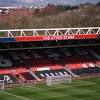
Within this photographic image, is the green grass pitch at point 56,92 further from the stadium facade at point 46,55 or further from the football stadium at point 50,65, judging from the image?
the stadium facade at point 46,55

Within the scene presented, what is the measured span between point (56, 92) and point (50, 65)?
585 inches

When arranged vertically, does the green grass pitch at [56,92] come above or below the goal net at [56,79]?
below

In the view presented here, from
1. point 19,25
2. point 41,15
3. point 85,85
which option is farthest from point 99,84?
point 41,15

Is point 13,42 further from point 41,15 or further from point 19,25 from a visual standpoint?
point 41,15

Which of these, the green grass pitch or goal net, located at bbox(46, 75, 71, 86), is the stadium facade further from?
the green grass pitch

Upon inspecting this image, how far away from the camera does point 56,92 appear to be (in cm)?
4288

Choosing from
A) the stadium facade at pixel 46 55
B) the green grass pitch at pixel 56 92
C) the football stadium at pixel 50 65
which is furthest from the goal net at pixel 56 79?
the stadium facade at pixel 46 55

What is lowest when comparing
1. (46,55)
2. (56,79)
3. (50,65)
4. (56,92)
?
(56,92)

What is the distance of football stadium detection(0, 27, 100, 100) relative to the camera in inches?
1741

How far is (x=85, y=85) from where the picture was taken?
4850 centimetres

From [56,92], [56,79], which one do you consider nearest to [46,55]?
[56,79]

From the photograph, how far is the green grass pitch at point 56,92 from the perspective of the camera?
4006cm

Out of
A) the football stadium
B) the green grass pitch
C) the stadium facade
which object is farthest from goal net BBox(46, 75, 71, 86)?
the stadium facade

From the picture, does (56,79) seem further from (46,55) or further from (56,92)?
(46,55)
